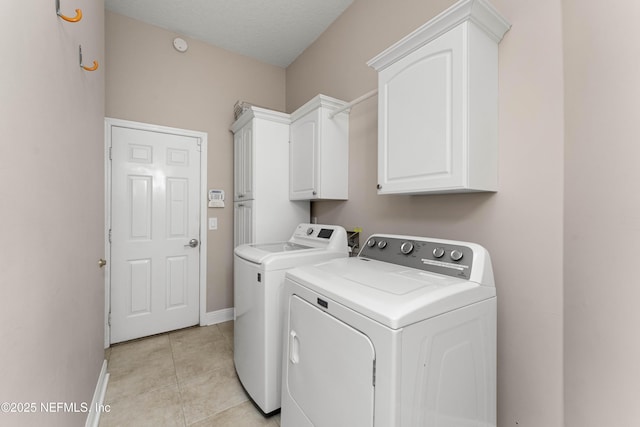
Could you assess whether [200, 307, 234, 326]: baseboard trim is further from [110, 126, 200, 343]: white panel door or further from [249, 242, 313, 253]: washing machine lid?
[249, 242, 313, 253]: washing machine lid

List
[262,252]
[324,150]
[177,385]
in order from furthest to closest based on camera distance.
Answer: [324,150] < [177,385] < [262,252]

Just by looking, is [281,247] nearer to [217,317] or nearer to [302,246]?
[302,246]

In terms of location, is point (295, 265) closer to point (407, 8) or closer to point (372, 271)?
point (372, 271)

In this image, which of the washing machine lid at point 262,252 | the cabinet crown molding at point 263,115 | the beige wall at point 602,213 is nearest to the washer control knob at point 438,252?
the beige wall at point 602,213

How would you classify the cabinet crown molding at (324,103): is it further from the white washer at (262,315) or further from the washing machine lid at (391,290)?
the washing machine lid at (391,290)

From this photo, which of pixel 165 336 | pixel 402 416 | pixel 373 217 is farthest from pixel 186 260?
pixel 402 416

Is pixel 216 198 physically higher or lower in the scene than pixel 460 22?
lower

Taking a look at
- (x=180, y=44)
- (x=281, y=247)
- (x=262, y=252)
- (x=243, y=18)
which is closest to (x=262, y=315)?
(x=262, y=252)

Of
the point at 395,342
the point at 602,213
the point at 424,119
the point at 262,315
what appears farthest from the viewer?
the point at 262,315

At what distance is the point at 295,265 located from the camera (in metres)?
1.67

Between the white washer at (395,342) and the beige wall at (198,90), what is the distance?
74.8 inches

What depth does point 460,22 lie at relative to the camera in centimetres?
117

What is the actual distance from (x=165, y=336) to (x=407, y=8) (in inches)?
138

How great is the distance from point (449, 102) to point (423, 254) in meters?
0.74
